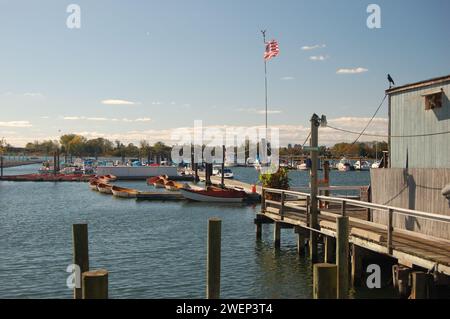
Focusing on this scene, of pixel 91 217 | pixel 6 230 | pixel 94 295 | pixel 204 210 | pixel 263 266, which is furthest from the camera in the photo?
pixel 204 210

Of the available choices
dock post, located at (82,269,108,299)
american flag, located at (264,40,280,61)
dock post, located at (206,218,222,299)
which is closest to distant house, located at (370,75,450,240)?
dock post, located at (206,218,222,299)

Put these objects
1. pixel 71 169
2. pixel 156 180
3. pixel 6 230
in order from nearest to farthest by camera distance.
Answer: pixel 6 230 → pixel 156 180 → pixel 71 169

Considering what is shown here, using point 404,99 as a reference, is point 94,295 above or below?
below

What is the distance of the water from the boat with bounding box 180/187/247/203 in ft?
20.2

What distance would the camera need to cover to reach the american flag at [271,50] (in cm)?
3384

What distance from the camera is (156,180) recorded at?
7906 cm

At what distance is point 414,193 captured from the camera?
16266 mm

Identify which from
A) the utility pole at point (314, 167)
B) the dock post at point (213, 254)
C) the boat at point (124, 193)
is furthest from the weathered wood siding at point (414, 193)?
the boat at point (124, 193)

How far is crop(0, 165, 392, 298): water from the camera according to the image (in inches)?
703

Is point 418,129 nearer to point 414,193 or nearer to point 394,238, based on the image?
point 414,193

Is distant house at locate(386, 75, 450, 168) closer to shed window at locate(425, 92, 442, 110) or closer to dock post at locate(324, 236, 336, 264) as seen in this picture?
shed window at locate(425, 92, 442, 110)

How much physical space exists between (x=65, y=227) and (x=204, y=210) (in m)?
14.0
